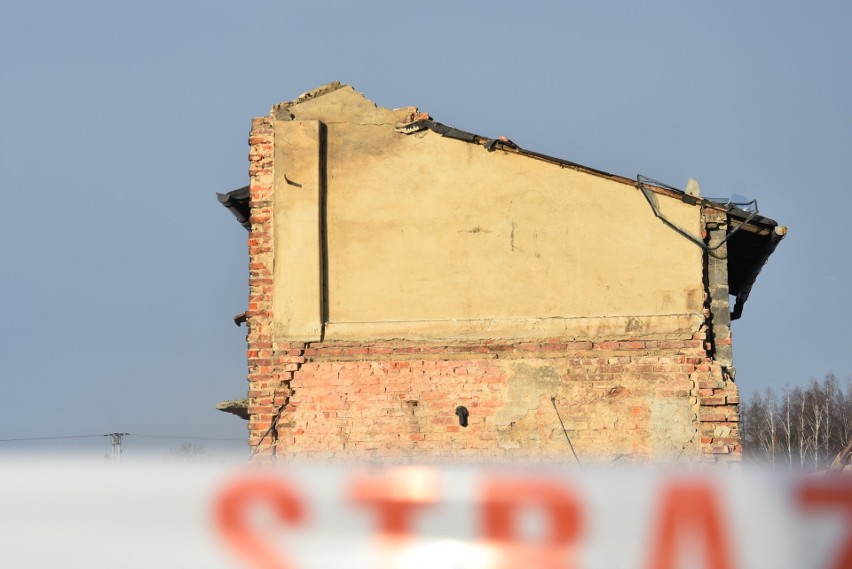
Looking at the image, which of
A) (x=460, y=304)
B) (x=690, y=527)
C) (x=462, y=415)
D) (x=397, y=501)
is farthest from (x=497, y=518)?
(x=460, y=304)

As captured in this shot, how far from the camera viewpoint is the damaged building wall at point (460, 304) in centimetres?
1111

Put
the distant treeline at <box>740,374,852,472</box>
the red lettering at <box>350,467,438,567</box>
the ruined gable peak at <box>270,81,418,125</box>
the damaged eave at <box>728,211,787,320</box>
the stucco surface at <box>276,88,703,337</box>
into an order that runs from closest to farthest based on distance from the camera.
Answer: the red lettering at <box>350,467,438,567</box> < the stucco surface at <box>276,88,703,337</box> < the damaged eave at <box>728,211,787,320</box> < the ruined gable peak at <box>270,81,418,125</box> < the distant treeline at <box>740,374,852,472</box>

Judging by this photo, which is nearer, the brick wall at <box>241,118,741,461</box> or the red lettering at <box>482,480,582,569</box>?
the red lettering at <box>482,480,582,569</box>

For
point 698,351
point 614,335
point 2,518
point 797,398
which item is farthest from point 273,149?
point 797,398

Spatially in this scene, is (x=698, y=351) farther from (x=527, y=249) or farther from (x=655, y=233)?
(x=527, y=249)

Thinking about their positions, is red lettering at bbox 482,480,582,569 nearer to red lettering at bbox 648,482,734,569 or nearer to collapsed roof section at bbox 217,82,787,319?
red lettering at bbox 648,482,734,569

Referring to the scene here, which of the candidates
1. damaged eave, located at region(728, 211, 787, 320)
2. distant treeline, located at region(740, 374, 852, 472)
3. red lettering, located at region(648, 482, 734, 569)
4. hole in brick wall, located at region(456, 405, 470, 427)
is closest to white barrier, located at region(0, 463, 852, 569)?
red lettering, located at region(648, 482, 734, 569)

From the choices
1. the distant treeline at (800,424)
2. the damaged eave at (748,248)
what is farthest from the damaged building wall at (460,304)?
the distant treeline at (800,424)

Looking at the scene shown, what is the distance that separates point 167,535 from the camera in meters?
4.58

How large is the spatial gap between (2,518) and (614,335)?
748cm

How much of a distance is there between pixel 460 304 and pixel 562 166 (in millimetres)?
1814

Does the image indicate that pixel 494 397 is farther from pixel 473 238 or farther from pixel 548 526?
pixel 548 526

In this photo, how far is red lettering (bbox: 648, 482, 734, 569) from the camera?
13.4ft

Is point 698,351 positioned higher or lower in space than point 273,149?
lower
